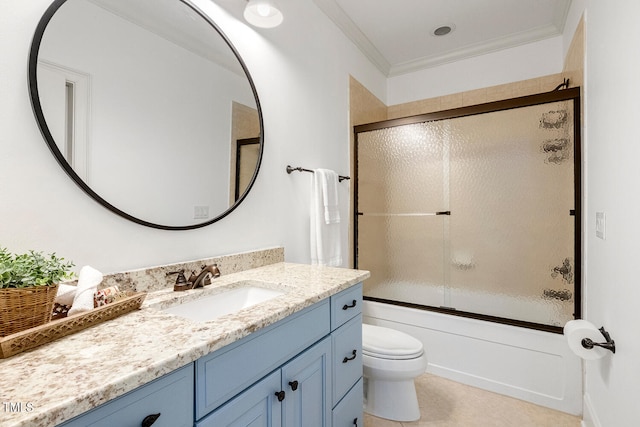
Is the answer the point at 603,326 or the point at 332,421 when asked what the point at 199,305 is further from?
the point at 603,326

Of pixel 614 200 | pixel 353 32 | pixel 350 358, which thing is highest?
pixel 353 32

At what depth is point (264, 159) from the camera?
1.65m

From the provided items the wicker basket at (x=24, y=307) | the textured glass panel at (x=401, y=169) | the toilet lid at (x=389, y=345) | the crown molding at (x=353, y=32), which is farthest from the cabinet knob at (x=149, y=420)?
the crown molding at (x=353, y=32)

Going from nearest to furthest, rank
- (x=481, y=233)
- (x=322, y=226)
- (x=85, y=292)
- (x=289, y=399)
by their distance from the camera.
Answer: (x=85, y=292) → (x=289, y=399) → (x=322, y=226) → (x=481, y=233)

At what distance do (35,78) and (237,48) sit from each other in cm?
88

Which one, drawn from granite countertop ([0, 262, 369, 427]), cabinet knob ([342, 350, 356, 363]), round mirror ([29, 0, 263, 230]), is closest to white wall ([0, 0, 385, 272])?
round mirror ([29, 0, 263, 230])

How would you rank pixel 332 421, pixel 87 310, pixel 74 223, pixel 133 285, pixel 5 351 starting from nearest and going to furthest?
pixel 5 351, pixel 87 310, pixel 74 223, pixel 133 285, pixel 332 421

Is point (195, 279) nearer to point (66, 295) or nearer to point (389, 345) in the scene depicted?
point (66, 295)

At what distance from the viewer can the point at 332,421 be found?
Answer: 1.19 metres

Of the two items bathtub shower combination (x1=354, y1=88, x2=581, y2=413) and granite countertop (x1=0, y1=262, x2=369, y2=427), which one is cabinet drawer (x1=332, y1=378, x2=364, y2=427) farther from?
bathtub shower combination (x1=354, y1=88, x2=581, y2=413)

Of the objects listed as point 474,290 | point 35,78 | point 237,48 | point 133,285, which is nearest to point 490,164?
point 474,290

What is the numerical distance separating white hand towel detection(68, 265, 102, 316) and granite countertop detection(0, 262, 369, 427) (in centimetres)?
6

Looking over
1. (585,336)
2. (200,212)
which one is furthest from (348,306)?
(585,336)

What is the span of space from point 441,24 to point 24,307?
288 cm
